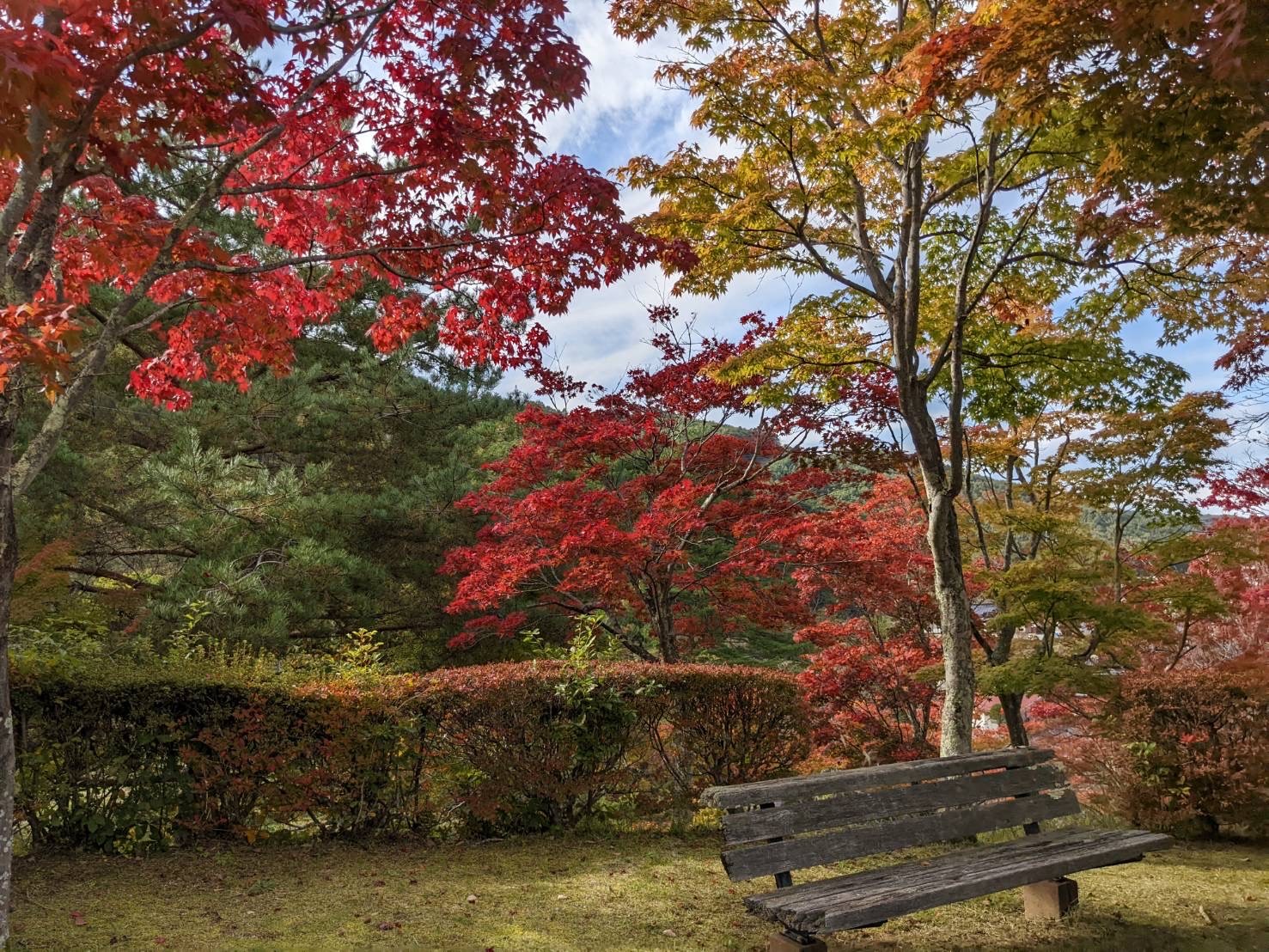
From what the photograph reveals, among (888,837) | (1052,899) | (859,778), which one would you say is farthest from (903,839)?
(1052,899)

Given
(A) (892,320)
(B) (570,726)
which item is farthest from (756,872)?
(A) (892,320)

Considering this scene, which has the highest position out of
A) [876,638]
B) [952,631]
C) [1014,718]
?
[952,631]

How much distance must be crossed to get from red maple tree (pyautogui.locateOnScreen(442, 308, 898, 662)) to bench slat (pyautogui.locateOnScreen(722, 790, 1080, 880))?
377 cm

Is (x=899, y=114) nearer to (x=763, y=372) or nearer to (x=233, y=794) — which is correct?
(x=763, y=372)

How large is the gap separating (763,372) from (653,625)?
3.13m

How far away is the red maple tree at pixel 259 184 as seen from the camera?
3410 millimetres

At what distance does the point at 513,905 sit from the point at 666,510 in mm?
4114

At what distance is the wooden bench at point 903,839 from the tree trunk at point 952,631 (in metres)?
1.21

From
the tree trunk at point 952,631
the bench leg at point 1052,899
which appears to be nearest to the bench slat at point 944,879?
the bench leg at point 1052,899

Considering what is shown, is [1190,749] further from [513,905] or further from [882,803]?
[513,905]

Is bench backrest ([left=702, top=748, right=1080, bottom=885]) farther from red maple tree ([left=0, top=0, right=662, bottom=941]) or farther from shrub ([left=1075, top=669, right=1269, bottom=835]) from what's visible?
red maple tree ([left=0, top=0, right=662, bottom=941])

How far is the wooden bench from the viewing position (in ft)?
10.1

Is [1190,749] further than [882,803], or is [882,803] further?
[1190,749]

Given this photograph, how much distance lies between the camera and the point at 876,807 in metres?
3.71
